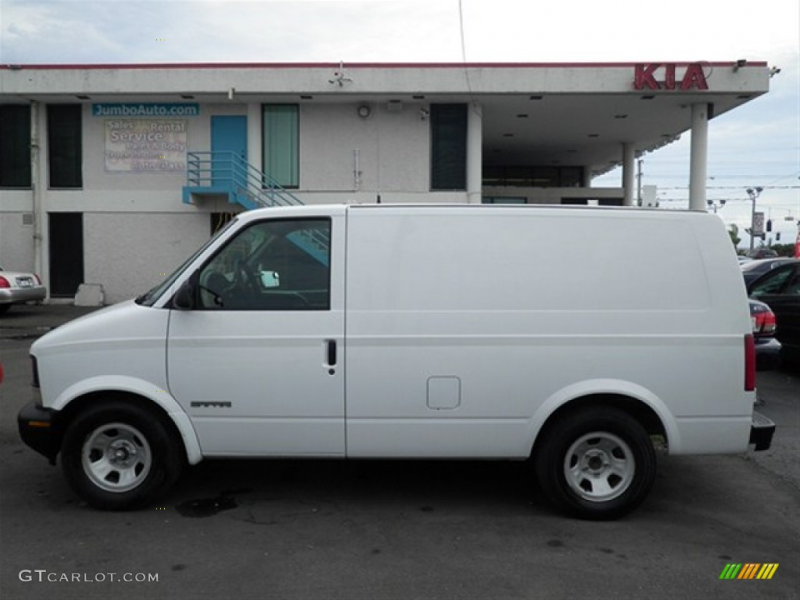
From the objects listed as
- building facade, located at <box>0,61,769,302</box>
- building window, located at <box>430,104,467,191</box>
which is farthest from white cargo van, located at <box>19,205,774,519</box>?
building window, located at <box>430,104,467,191</box>

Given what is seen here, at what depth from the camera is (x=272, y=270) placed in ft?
15.6

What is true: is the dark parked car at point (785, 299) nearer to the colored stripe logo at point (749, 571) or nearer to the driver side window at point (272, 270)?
the colored stripe logo at point (749, 571)

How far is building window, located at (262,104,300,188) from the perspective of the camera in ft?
64.2

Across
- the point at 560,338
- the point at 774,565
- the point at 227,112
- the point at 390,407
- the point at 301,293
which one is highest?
the point at 227,112

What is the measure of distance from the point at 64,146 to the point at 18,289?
5.52 metres

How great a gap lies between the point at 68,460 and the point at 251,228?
6.54 ft

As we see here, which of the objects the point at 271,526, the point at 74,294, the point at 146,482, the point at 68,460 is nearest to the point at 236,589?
the point at 271,526

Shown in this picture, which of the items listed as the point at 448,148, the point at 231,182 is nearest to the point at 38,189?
the point at 231,182

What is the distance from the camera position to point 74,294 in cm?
1997

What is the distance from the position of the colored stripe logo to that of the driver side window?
289 centimetres

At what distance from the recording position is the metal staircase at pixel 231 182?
18.6 metres

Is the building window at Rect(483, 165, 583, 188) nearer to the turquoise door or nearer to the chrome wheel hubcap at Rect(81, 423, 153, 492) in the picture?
the turquoise door

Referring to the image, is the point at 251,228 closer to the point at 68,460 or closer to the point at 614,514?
the point at 68,460

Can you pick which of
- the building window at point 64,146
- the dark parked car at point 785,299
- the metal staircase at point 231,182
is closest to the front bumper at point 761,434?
the dark parked car at point 785,299
